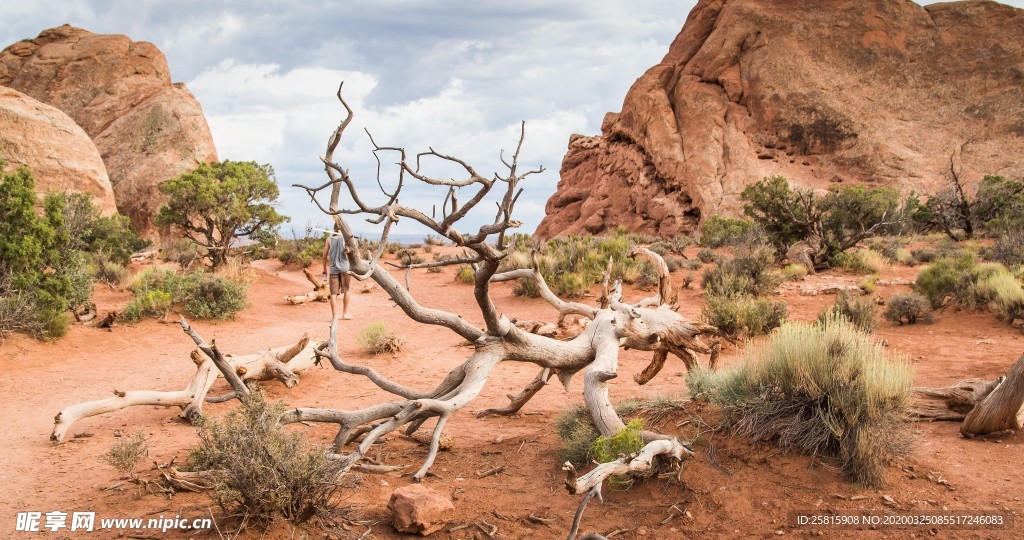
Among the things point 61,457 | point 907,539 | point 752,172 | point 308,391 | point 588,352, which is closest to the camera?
point 907,539

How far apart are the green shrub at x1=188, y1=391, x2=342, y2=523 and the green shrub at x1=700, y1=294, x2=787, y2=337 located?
729 centimetres

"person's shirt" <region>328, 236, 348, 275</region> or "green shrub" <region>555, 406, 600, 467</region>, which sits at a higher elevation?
"person's shirt" <region>328, 236, 348, 275</region>

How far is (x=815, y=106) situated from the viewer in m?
36.6

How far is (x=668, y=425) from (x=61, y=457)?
5.12 metres

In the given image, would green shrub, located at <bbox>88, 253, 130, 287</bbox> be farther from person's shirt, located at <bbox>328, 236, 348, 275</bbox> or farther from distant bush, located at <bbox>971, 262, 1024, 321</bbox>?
distant bush, located at <bbox>971, 262, 1024, 321</bbox>

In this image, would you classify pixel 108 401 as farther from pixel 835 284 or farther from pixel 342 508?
pixel 835 284

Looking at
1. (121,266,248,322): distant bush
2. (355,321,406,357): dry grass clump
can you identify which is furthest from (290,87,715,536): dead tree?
(121,266,248,322): distant bush

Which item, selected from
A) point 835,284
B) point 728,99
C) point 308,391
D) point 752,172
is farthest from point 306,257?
point 728,99

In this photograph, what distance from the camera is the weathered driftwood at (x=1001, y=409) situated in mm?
4527

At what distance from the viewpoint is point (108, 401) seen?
5555 millimetres

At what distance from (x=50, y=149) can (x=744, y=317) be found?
23.9 m

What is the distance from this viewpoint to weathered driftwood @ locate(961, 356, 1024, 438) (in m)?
4.53

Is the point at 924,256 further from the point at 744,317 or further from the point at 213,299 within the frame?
the point at 213,299

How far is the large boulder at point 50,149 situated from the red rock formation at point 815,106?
88.8ft
